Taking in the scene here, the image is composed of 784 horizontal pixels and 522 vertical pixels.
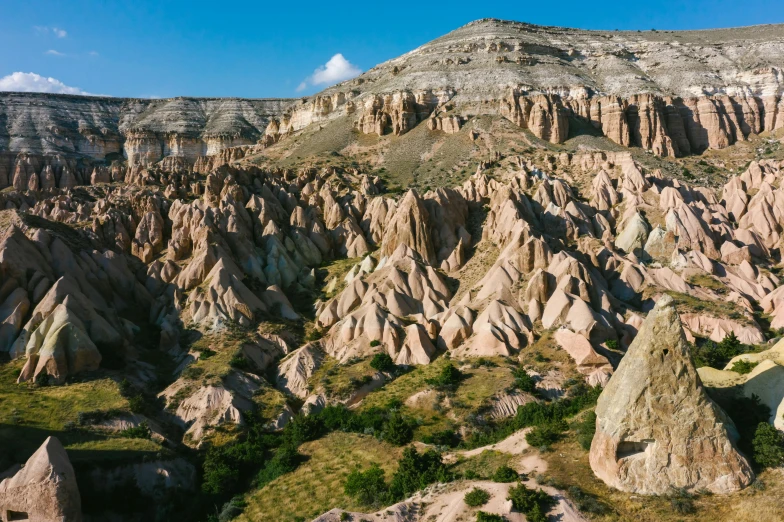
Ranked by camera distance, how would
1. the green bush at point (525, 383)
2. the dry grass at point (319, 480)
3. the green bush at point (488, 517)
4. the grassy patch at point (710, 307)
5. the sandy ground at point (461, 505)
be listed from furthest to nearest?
the grassy patch at point (710, 307) < the green bush at point (525, 383) < the dry grass at point (319, 480) < the sandy ground at point (461, 505) < the green bush at point (488, 517)

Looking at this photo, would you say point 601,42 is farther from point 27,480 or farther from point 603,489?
point 27,480

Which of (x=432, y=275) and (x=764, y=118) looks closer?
(x=432, y=275)

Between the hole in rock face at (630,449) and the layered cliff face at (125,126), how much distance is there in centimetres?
14649

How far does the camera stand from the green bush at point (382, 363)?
3950cm

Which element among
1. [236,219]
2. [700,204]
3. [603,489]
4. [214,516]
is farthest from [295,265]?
[700,204]

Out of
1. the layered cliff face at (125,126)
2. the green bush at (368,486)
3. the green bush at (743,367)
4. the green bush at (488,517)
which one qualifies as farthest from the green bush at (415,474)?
the layered cliff face at (125,126)

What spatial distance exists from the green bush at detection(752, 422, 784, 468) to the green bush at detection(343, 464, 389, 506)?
52.0 feet

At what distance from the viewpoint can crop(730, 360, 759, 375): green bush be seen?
28438mm

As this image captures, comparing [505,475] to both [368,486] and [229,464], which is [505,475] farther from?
[229,464]

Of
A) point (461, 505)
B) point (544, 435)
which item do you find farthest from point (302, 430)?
point (544, 435)

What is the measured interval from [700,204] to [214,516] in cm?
6297

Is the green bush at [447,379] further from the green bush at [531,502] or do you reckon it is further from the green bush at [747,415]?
the green bush at [747,415]

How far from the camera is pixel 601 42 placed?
136250 millimetres

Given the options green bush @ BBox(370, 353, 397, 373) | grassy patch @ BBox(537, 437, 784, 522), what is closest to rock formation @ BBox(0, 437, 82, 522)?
grassy patch @ BBox(537, 437, 784, 522)
